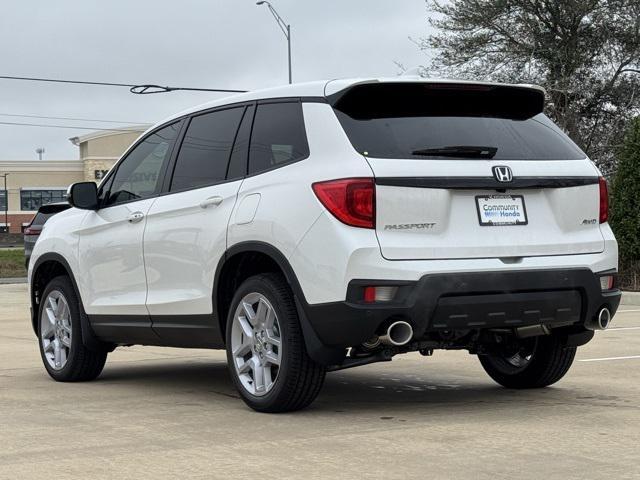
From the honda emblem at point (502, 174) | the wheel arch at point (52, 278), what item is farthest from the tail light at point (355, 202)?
the wheel arch at point (52, 278)

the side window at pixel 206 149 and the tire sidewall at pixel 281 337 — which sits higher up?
the side window at pixel 206 149

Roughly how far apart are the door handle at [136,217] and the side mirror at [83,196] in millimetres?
579

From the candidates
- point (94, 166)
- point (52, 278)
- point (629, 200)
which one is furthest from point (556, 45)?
point (94, 166)

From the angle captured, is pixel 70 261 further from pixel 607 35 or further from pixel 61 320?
pixel 607 35

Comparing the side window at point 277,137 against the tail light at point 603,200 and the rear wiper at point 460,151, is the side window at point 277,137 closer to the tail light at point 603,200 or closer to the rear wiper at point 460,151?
the rear wiper at point 460,151

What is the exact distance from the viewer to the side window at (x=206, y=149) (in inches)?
304

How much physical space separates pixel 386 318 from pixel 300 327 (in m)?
0.55

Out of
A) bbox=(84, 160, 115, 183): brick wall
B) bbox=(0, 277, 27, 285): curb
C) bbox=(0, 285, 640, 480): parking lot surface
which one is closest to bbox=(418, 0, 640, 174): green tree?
bbox=(0, 277, 27, 285): curb

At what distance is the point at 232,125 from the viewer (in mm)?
7781

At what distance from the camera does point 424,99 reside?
702 cm

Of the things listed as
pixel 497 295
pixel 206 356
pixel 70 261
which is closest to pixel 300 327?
pixel 497 295

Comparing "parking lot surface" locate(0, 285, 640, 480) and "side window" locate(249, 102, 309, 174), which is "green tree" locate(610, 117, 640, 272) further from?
"side window" locate(249, 102, 309, 174)

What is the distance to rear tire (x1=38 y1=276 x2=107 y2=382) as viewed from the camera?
899 cm

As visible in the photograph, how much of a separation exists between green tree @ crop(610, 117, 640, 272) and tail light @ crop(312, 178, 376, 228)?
14685 mm
